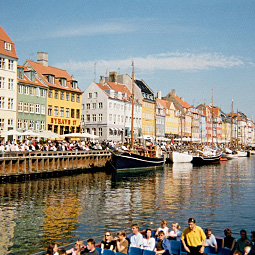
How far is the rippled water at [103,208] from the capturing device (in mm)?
19547

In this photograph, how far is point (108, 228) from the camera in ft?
67.2

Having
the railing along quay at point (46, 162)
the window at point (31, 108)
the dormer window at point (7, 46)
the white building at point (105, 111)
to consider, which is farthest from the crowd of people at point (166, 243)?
the white building at point (105, 111)

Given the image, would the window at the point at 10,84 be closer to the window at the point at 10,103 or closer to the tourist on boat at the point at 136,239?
the window at the point at 10,103

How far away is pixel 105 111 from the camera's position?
84562 millimetres

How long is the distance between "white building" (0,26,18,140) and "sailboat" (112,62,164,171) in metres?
17.3

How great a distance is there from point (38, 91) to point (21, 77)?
3.96m

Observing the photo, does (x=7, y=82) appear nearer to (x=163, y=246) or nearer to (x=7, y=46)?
(x=7, y=46)

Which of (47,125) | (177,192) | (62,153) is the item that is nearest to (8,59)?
(47,125)

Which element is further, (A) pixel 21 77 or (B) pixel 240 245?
(A) pixel 21 77

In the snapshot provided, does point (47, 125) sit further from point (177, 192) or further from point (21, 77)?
point (177, 192)

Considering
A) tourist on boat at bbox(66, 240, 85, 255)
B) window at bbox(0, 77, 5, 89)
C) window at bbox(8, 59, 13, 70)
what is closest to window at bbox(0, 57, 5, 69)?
window at bbox(8, 59, 13, 70)

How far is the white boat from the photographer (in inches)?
2891

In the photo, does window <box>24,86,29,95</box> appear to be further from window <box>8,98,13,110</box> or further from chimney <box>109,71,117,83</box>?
chimney <box>109,71,117,83</box>

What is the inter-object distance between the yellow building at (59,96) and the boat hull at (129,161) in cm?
1890
